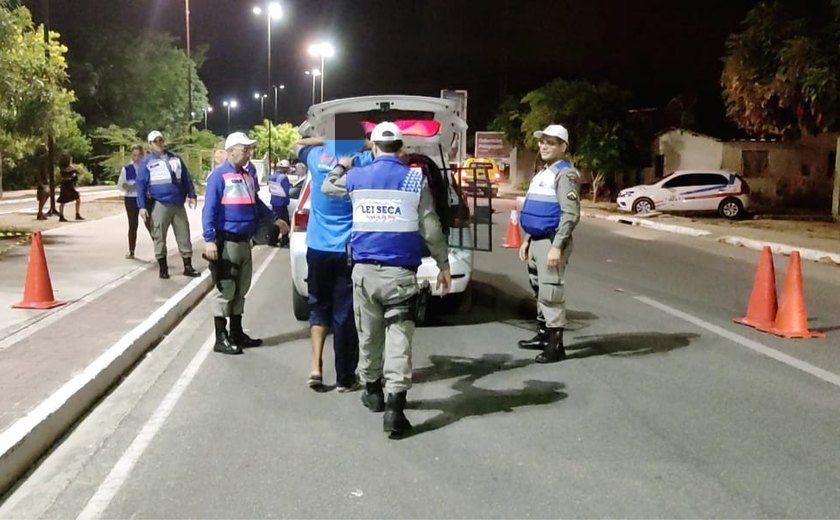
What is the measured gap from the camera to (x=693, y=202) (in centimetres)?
2561

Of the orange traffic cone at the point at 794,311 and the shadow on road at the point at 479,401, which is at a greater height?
Result: the orange traffic cone at the point at 794,311

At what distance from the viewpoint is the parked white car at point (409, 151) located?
8.34 metres

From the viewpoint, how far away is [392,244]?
17.2ft

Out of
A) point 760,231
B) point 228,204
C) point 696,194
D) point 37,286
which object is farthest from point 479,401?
point 696,194

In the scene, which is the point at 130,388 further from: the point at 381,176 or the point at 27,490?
the point at 381,176

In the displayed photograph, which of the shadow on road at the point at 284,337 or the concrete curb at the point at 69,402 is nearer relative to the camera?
the concrete curb at the point at 69,402

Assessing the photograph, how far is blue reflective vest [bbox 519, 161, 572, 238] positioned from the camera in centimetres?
714

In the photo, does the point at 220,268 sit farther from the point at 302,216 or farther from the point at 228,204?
the point at 302,216

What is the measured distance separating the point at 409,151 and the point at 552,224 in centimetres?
195

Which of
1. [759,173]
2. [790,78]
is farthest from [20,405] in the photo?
[759,173]

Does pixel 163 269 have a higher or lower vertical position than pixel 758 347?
higher

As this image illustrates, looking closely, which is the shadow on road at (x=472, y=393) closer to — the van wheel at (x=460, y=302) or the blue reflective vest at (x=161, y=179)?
the van wheel at (x=460, y=302)

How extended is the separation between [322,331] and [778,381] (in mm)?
3624

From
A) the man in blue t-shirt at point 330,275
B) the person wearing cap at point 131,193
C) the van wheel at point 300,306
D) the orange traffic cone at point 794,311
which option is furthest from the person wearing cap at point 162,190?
the orange traffic cone at point 794,311
